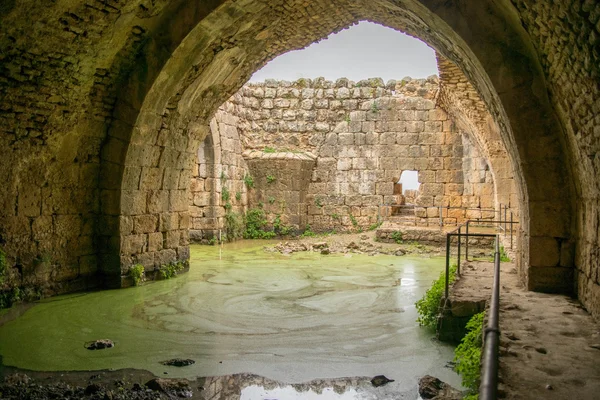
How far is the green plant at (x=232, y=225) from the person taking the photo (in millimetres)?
13555

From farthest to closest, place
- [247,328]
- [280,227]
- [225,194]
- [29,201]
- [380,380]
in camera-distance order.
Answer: [280,227] → [225,194] → [29,201] → [247,328] → [380,380]

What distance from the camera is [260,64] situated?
28.2ft

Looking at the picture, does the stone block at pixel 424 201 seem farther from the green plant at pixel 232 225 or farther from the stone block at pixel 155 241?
the stone block at pixel 155 241

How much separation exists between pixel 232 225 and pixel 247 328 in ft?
26.6

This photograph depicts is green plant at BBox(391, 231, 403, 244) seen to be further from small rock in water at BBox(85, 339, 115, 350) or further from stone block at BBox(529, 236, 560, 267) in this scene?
small rock in water at BBox(85, 339, 115, 350)

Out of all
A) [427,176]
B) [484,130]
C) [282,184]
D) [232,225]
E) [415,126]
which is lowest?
[232,225]

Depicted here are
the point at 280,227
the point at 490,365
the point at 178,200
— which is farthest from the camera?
the point at 280,227

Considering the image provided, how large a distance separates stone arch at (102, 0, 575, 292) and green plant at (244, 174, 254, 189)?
18.2ft

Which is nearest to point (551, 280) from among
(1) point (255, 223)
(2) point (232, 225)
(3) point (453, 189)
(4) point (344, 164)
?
(3) point (453, 189)

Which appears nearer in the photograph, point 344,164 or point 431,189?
point 431,189

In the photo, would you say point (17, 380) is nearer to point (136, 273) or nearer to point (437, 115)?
point (136, 273)

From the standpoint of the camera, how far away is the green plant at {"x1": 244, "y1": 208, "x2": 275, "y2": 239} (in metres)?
14.5

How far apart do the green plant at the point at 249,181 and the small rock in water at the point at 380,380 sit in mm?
10713

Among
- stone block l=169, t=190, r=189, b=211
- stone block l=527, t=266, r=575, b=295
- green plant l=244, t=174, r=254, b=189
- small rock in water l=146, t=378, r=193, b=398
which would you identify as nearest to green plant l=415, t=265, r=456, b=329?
stone block l=527, t=266, r=575, b=295
